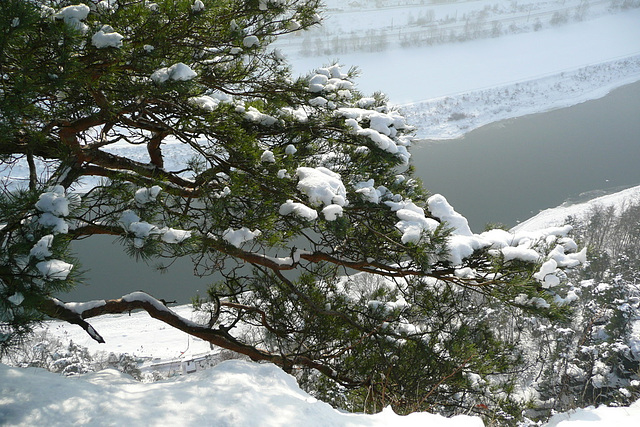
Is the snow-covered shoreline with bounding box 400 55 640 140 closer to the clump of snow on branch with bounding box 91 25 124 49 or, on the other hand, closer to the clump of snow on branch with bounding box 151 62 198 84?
the clump of snow on branch with bounding box 151 62 198 84

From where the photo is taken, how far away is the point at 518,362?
325cm

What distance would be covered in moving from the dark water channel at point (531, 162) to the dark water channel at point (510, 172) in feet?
0.12

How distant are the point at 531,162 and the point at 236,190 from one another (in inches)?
723

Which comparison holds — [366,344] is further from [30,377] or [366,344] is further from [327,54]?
[327,54]

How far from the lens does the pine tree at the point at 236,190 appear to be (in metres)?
1.65

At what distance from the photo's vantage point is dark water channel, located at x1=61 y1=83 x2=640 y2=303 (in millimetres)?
12062

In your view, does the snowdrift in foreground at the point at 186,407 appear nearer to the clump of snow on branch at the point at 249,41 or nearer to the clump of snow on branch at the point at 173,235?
the clump of snow on branch at the point at 173,235

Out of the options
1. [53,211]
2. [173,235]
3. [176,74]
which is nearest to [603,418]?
[173,235]

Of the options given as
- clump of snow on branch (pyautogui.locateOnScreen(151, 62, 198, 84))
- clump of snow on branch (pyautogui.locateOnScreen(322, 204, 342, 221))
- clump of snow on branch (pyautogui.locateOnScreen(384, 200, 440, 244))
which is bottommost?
clump of snow on branch (pyautogui.locateOnScreen(384, 200, 440, 244))

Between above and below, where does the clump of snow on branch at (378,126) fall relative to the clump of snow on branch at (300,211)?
above

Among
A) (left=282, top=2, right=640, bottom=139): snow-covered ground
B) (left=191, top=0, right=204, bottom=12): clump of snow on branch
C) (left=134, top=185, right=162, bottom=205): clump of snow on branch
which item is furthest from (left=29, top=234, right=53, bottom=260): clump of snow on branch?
(left=282, top=2, right=640, bottom=139): snow-covered ground

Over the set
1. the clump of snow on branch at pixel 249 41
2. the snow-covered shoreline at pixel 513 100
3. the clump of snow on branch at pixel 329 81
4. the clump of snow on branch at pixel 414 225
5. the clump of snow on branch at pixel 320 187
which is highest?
the clump of snow on branch at pixel 249 41

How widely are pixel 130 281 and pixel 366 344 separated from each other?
33.2 feet

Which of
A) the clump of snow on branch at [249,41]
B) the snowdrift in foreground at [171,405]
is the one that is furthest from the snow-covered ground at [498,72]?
the snowdrift in foreground at [171,405]
